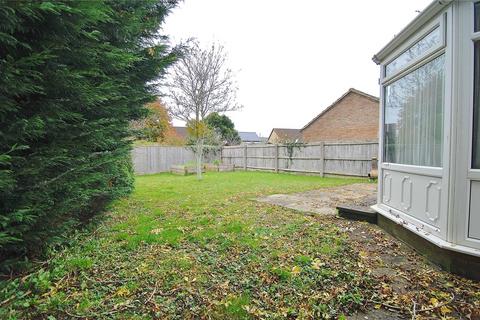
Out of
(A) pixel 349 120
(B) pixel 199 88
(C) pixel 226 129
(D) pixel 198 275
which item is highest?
(B) pixel 199 88

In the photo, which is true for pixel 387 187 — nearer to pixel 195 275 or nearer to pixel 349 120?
pixel 195 275

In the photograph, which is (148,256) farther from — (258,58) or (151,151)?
(258,58)

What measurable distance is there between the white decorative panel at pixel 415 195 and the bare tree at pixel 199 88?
26.7ft

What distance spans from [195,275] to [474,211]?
2573mm

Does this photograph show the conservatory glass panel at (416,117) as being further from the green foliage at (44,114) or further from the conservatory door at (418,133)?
the green foliage at (44,114)

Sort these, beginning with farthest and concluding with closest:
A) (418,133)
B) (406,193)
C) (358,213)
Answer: (358,213) → (406,193) → (418,133)

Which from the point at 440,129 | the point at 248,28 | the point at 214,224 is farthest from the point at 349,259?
the point at 248,28

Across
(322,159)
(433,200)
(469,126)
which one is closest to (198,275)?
(433,200)

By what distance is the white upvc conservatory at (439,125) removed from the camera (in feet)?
7.48

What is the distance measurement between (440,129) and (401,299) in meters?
1.70

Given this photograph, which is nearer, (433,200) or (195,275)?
(195,275)

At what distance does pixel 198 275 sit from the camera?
2.43m

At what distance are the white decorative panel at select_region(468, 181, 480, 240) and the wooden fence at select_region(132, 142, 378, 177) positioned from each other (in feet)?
24.8

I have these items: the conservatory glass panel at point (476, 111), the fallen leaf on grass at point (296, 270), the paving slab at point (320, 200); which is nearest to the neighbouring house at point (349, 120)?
the paving slab at point (320, 200)
